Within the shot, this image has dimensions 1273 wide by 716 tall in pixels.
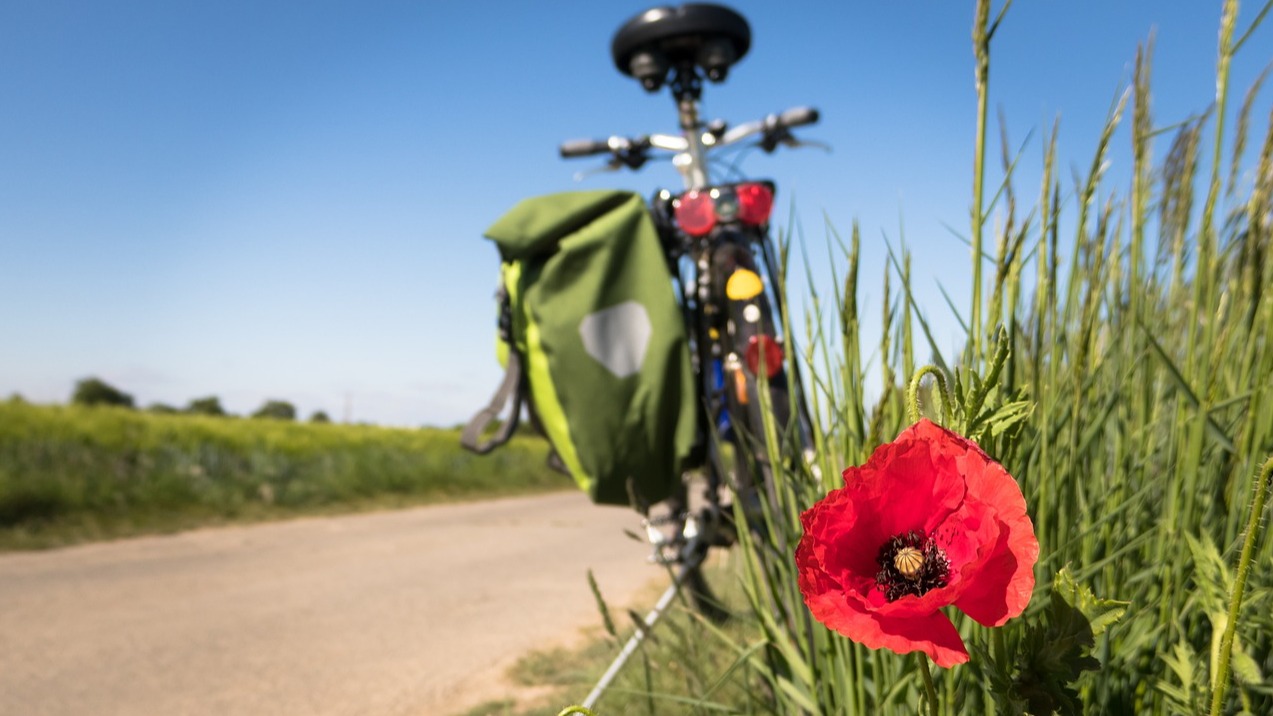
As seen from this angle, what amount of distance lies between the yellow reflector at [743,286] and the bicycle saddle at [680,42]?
2.87 ft

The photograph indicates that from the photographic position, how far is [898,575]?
58 centimetres

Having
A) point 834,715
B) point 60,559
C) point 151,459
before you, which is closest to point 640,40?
point 834,715

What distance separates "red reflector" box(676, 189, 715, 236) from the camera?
2.53 metres

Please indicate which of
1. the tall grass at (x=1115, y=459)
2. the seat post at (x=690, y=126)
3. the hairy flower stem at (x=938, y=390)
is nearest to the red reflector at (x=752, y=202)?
the seat post at (x=690, y=126)

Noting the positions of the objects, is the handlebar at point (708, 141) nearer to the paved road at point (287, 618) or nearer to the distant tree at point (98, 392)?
the paved road at point (287, 618)

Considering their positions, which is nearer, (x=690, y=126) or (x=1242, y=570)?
(x=1242, y=570)

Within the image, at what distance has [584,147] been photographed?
3.29 metres

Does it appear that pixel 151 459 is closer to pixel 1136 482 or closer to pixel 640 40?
pixel 640 40

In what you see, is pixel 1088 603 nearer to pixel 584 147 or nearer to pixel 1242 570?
pixel 1242 570

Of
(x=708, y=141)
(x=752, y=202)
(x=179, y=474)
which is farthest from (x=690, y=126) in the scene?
(x=179, y=474)

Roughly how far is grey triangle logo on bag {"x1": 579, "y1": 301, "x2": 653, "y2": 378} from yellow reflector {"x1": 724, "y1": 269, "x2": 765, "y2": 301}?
0.24m

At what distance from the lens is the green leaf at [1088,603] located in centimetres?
60

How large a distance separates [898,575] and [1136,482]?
0.74 m

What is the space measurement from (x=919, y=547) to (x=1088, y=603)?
0.40 feet
